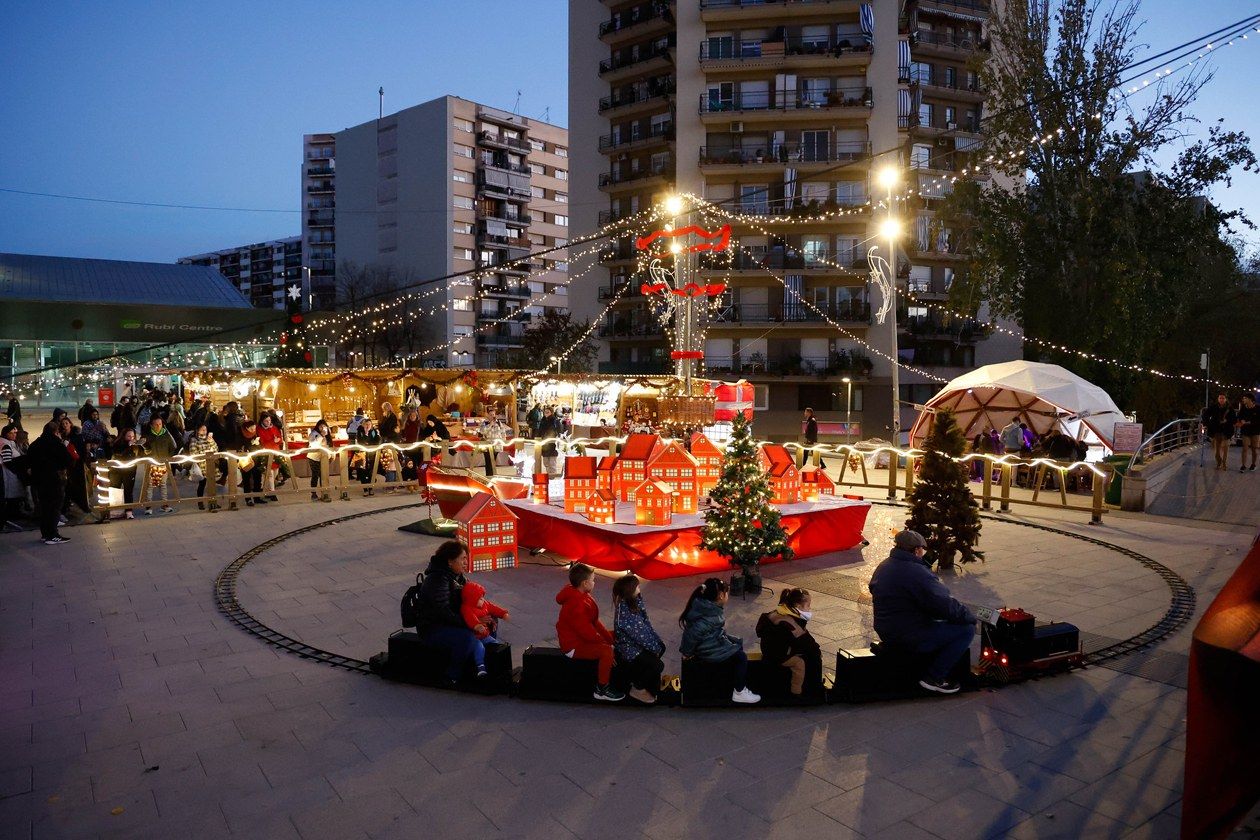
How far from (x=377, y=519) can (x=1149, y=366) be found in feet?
91.3

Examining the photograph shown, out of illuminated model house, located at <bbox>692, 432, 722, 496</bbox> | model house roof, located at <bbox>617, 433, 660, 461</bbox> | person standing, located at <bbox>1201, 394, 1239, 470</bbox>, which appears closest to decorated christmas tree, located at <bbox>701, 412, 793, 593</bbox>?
illuminated model house, located at <bbox>692, 432, 722, 496</bbox>

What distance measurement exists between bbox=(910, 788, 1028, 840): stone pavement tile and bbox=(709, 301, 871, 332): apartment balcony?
1257 inches

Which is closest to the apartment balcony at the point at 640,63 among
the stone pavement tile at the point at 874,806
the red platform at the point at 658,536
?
the red platform at the point at 658,536

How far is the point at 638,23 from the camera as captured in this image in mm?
40406

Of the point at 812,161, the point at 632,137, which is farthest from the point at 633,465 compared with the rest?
the point at 632,137

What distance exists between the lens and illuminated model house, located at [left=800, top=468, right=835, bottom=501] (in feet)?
40.3

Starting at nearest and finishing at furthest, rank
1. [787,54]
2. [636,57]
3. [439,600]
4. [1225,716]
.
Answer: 1. [1225,716]
2. [439,600]
3. [787,54]
4. [636,57]

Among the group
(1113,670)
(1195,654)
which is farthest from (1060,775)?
(1113,670)

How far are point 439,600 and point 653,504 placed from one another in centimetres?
428

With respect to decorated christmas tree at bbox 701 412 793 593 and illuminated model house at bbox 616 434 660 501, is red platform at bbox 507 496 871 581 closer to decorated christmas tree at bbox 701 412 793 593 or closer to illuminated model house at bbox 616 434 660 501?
illuminated model house at bbox 616 434 660 501

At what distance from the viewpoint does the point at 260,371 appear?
2383 cm

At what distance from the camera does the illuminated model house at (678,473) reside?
37.1 ft

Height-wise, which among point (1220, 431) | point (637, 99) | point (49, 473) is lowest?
point (49, 473)

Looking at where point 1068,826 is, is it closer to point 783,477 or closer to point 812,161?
point 783,477
